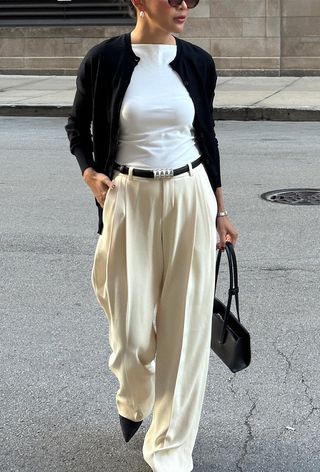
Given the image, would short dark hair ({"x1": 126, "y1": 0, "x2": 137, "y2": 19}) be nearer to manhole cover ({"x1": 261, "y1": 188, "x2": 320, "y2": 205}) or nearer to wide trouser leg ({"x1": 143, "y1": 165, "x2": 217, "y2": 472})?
wide trouser leg ({"x1": 143, "y1": 165, "x2": 217, "y2": 472})

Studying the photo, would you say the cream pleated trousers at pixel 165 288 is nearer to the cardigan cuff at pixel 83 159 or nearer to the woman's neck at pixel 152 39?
the cardigan cuff at pixel 83 159

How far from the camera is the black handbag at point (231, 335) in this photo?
10.0 ft

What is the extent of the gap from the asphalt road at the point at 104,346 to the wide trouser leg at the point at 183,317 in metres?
0.31

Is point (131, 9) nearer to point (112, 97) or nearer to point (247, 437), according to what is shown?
point (112, 97)

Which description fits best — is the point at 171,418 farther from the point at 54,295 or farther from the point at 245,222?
the point at 245,222

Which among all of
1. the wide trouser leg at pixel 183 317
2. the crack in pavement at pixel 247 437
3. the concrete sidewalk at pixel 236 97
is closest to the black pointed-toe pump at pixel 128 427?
the wide trouser leg at pixel 183 317

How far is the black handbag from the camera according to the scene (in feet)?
10.0

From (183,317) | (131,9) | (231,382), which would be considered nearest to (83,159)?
(131,9)

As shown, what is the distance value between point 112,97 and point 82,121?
0.24m

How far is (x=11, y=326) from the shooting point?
16.3 ft

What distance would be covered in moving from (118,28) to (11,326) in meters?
14.7

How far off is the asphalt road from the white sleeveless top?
1262mm

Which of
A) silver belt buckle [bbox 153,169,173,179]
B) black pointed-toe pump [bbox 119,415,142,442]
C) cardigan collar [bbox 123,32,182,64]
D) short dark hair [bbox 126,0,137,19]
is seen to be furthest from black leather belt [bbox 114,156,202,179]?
black pointed-toe pump [bbox 119,415,142,442]

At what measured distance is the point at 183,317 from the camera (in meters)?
3.03
